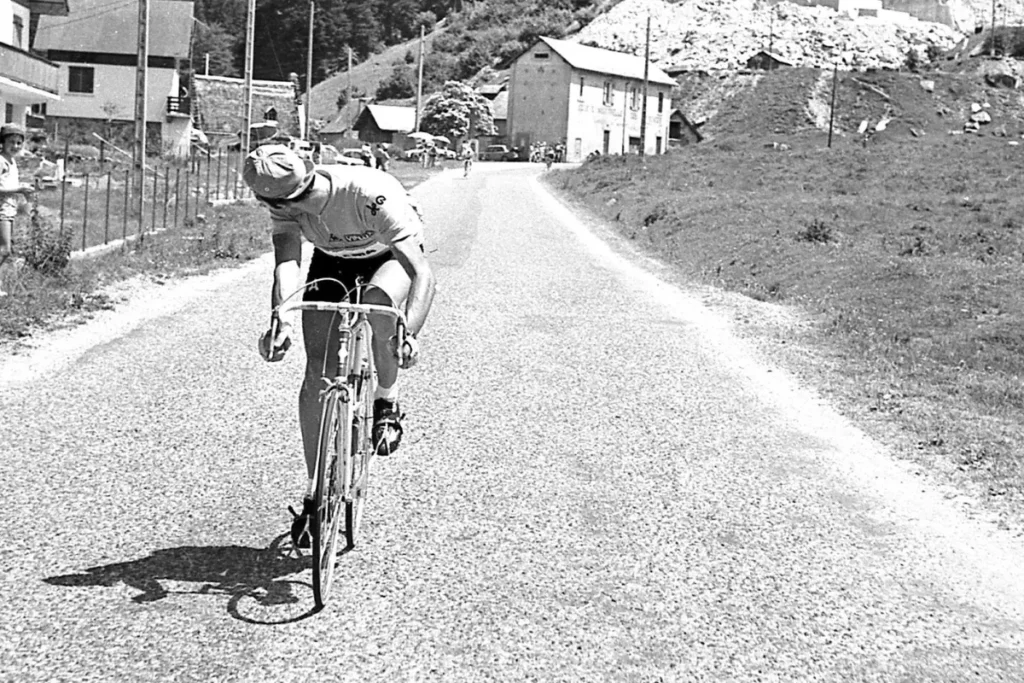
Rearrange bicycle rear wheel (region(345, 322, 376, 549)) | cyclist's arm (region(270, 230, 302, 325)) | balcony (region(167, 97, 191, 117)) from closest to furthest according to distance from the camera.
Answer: bicycle rear wheel (region(345, 322, 376, 549)) < cyclist's arm (region(270, 230, 302, 325)) < balcony (region(167, 97, 191, 117))

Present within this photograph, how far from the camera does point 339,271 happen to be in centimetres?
567

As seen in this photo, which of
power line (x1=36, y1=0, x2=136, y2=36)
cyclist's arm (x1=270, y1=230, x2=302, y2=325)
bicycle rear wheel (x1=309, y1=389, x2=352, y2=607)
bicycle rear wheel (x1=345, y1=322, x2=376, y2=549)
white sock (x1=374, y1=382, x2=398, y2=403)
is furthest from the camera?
power line (x1=36, y1=0, x2=136, y2=36)

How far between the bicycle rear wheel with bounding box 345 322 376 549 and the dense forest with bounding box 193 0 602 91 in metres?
109

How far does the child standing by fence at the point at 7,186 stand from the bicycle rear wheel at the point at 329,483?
8984 mm

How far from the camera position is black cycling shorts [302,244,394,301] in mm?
5605

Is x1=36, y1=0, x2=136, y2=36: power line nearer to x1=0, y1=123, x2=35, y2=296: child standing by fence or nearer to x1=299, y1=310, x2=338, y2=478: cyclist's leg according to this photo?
x1=0, y1=123, x2=35, y2=296: child standing by fence

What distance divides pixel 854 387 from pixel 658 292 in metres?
6.76

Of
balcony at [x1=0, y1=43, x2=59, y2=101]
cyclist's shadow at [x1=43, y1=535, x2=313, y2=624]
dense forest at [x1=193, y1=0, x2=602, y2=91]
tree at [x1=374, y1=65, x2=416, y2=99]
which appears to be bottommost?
cyclist's shadow at [x1=43, y1=535, x2=313, y2=624]

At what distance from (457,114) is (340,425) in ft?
298

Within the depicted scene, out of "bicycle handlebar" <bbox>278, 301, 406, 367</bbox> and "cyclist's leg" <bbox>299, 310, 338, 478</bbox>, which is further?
"cyclist's leg" <bbox>299, 310, 338, 478</bbox>

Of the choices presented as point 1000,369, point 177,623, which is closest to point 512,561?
point 177,623

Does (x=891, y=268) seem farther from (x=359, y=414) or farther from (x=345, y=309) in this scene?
(x=345, y=309)

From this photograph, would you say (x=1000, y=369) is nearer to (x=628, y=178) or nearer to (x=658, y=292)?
(x=658, y=292)

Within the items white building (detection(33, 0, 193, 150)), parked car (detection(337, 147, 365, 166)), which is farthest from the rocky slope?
parked car (detection(337, 147, 365, 166))
